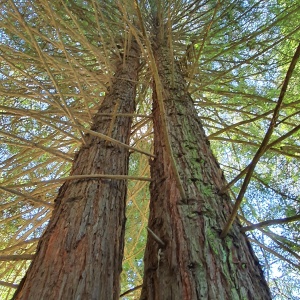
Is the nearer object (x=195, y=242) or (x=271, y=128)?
(x=271, y=128)

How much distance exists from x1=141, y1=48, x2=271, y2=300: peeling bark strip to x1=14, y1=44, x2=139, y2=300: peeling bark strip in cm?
20

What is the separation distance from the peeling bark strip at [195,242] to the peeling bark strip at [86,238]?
0.20 m

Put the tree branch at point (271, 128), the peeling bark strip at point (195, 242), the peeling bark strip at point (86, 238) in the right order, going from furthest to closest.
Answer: the peeling bark strip at point (86, 238), the peeling bark strip at point (195, 242), the tree branch at point (271, 128)

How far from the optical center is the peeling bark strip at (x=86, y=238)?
1.11 m

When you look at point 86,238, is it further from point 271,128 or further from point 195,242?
point 271,128

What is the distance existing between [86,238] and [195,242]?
0.47 m

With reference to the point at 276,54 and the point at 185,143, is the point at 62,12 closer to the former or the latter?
the point at 276,54

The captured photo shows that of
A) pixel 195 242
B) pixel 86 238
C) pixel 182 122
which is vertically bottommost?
pixel 195 242

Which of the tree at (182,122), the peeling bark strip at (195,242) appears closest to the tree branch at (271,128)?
the tree at (182,122)

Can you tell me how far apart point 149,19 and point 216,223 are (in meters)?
3.89

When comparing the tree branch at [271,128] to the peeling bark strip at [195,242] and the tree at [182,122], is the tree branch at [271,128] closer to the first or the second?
the tree at [182,122]

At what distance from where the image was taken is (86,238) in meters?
1.31

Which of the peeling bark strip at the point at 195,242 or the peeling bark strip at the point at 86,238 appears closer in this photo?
the peeling bark strip at the point at 195,242

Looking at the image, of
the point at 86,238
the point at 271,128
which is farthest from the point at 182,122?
the point at 271,128
